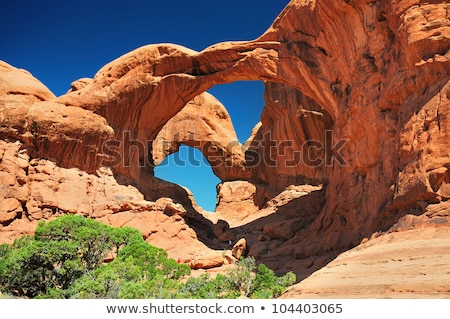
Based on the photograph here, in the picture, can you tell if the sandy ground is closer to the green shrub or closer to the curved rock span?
the curved rock span

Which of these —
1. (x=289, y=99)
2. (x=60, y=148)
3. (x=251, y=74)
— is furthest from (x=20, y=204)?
(x=289, y=99)

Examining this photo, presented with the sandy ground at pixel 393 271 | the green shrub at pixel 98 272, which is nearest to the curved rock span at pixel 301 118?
the sandy ground at pixel 393 271

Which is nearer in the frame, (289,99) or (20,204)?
(20,204)

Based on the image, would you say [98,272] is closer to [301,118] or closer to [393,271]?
[393,271]

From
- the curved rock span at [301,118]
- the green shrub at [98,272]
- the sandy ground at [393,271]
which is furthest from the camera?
the curved rock span at [301,118]

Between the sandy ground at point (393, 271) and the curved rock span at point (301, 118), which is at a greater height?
the curved rock span at point (301, 118)

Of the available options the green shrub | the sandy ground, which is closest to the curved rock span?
the sandy ground

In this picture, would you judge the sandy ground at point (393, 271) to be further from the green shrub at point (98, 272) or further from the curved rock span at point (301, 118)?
the green shrub at point (98, 272)

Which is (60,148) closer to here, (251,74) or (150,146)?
(150,146)

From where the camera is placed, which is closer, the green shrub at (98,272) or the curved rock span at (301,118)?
the green shrub at (98,272)

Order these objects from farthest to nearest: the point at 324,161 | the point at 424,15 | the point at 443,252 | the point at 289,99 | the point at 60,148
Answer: the point at 289,99, the point at 324,161, the point at 60,148, the point at 424,15, the point at 443,252
